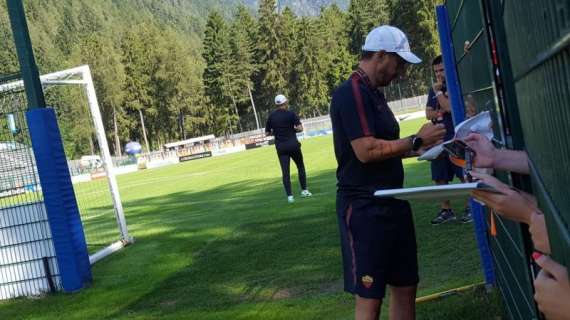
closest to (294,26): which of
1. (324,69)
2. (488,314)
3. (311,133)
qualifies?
(324,69)

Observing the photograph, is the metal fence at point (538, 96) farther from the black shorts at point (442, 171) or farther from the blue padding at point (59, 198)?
the blue padding at point (59, 198)

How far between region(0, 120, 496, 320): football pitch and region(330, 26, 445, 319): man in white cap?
1.52 metres

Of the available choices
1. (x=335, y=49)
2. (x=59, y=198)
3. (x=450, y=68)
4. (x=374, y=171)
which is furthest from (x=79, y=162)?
(x=335, y=49)

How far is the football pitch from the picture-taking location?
19.2ft

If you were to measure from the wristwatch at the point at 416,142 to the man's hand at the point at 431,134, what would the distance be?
2cm

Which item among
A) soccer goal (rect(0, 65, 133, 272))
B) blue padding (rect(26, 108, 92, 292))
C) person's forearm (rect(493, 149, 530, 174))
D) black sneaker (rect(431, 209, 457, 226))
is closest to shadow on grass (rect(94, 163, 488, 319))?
black sneaker (rect(431, 209, 457, 226))

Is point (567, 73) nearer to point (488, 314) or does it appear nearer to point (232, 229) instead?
point (488, 314)

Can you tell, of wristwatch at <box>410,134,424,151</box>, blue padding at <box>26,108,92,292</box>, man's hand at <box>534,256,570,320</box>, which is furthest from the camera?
blue padding at <box>26,108,92,292</box>

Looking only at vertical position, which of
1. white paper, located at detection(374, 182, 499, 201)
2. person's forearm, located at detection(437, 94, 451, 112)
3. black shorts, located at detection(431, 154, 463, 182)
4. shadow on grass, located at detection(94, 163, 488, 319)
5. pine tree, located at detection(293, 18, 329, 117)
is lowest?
shadow on grass, located at detection(94, 163, 488, 319)

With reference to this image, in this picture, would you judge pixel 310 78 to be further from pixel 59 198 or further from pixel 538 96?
pixel 538 96

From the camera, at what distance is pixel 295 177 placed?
18.0m

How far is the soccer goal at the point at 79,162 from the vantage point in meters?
8.12

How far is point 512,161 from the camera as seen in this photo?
7.24 feet

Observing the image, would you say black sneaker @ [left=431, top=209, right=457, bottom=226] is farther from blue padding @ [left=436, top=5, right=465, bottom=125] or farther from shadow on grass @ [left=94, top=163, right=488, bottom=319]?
blue padding @ [left=436, top=5, right=465, bottom=125]
